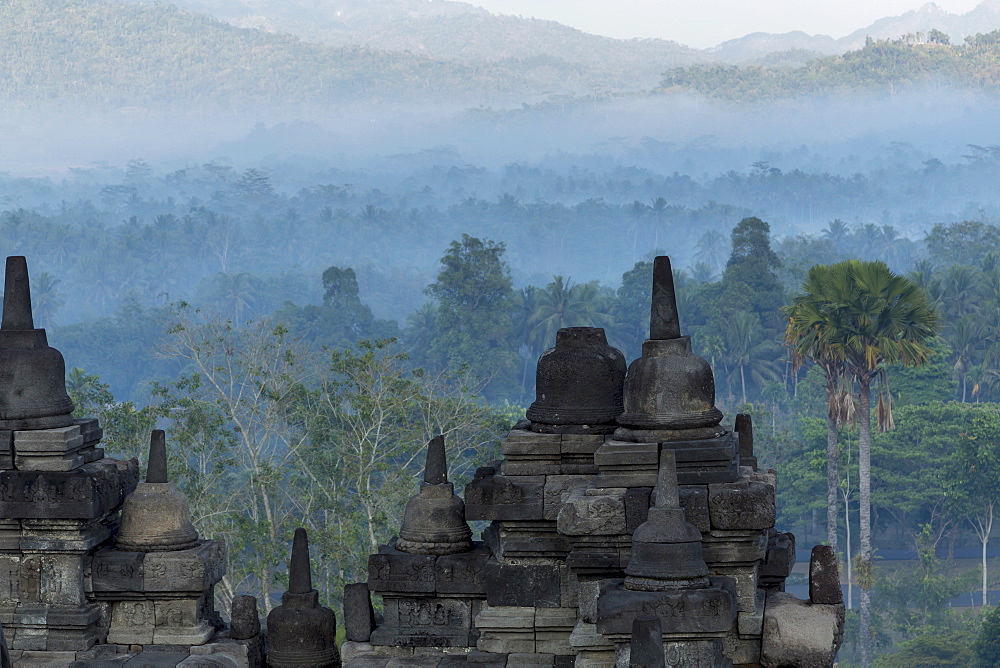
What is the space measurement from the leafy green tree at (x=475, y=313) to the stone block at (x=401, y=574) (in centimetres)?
7441

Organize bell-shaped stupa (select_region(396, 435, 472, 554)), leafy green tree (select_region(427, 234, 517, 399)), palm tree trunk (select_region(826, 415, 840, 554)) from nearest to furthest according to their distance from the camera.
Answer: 1. bell-shaped stupa (select_region(396, 435, 472, 554))
2. palm tree trunk (select_region(826, 415, 840, 554))
3. leafy green tree (select_region(427, 234, 517, 399))

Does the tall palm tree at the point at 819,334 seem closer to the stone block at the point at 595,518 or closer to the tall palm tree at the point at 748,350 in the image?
the tall palm tree at the point at 748,350

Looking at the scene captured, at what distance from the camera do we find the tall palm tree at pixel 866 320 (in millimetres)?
42062

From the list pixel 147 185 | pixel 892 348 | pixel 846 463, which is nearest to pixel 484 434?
pixel 892 348

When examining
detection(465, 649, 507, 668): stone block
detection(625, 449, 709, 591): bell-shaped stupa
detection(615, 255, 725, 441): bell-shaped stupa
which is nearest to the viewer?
detection(625, 449, 709, 591): bell-shaped stupa

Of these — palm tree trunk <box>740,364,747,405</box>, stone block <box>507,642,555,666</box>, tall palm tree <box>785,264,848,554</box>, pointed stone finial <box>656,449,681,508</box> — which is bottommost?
palm tree trunk <box>740,364,747,405</box>

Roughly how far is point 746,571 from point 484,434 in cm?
2748

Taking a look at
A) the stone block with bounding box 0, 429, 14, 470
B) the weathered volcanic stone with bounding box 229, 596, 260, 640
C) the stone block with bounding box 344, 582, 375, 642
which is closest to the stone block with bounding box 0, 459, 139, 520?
the stone block with bounding box 0, 429, 14, 470

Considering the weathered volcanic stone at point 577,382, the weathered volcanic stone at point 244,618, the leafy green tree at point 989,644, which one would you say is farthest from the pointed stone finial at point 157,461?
the leafy green tree at point 989,644

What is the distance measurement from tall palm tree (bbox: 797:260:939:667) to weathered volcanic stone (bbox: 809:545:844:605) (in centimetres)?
3557

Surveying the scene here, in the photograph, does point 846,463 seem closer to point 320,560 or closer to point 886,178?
point 320,560

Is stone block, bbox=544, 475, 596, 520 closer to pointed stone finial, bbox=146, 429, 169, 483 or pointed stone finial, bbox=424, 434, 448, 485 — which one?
pointed stone finial, bbox=424, 434, 448, 485

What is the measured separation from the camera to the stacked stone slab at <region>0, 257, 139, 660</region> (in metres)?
8.59

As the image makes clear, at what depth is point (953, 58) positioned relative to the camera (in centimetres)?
18300
